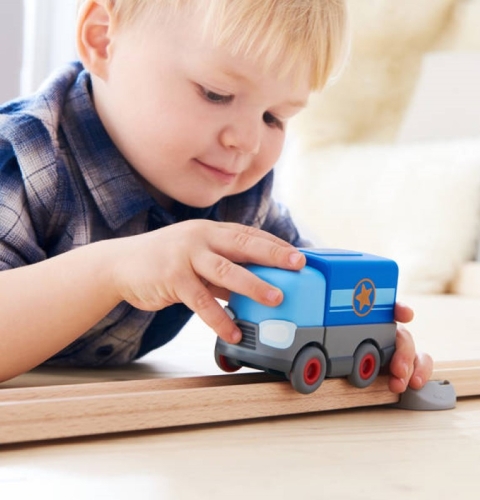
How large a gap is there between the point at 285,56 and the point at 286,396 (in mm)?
361

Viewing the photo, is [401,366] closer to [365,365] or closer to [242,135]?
[365,365]

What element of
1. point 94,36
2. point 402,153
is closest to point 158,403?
point 94,36

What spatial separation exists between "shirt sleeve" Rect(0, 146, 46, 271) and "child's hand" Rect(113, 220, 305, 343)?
169 millimetres

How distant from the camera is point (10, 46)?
5.63ft

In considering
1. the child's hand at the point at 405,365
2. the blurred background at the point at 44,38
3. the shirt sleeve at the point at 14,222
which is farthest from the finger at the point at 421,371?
the blurred background at the point at 44,38

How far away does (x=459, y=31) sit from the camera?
2.59m

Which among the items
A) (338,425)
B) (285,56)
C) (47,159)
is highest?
(285,56)

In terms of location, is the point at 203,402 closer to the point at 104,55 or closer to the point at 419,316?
the point at 104,55

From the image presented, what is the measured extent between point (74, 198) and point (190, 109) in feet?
0.54

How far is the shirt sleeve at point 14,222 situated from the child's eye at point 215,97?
21cm

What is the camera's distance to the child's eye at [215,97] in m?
0.90

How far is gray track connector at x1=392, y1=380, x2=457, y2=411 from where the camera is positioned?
0.84m

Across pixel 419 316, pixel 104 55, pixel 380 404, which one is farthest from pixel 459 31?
pixel 380 404

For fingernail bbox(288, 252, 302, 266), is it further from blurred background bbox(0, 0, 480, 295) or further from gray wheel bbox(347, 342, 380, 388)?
blurred background bbox(0, 0, 480, 295)
